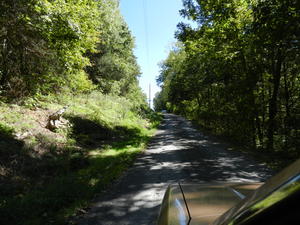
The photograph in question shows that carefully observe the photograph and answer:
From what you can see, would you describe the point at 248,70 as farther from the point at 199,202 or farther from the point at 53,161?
the point at 199,202

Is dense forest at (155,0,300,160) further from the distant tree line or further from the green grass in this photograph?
the green grass

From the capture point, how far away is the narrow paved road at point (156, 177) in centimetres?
441

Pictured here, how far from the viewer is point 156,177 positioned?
6.72 m

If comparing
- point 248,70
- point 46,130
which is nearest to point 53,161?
point 46,130

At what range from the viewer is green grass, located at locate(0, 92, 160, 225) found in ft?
14.9

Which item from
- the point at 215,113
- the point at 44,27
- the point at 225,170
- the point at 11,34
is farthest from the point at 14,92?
the point at 215,113

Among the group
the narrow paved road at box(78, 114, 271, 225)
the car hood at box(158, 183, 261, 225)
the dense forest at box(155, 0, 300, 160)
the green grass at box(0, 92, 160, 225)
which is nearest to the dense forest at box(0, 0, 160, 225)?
the green grass at box(0, 92, 160, 225)

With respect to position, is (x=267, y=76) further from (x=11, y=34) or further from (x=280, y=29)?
(x=11, y=34)

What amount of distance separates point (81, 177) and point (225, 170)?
15.0 ft

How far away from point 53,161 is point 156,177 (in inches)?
139

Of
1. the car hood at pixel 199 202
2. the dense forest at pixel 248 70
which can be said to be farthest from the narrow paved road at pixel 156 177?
the dense forest at pixel 248 70

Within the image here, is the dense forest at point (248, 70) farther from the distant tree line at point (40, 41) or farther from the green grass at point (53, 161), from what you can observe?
the green grass at point (53, 161)

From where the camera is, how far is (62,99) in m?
14.3

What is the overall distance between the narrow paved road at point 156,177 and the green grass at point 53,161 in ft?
1.61
